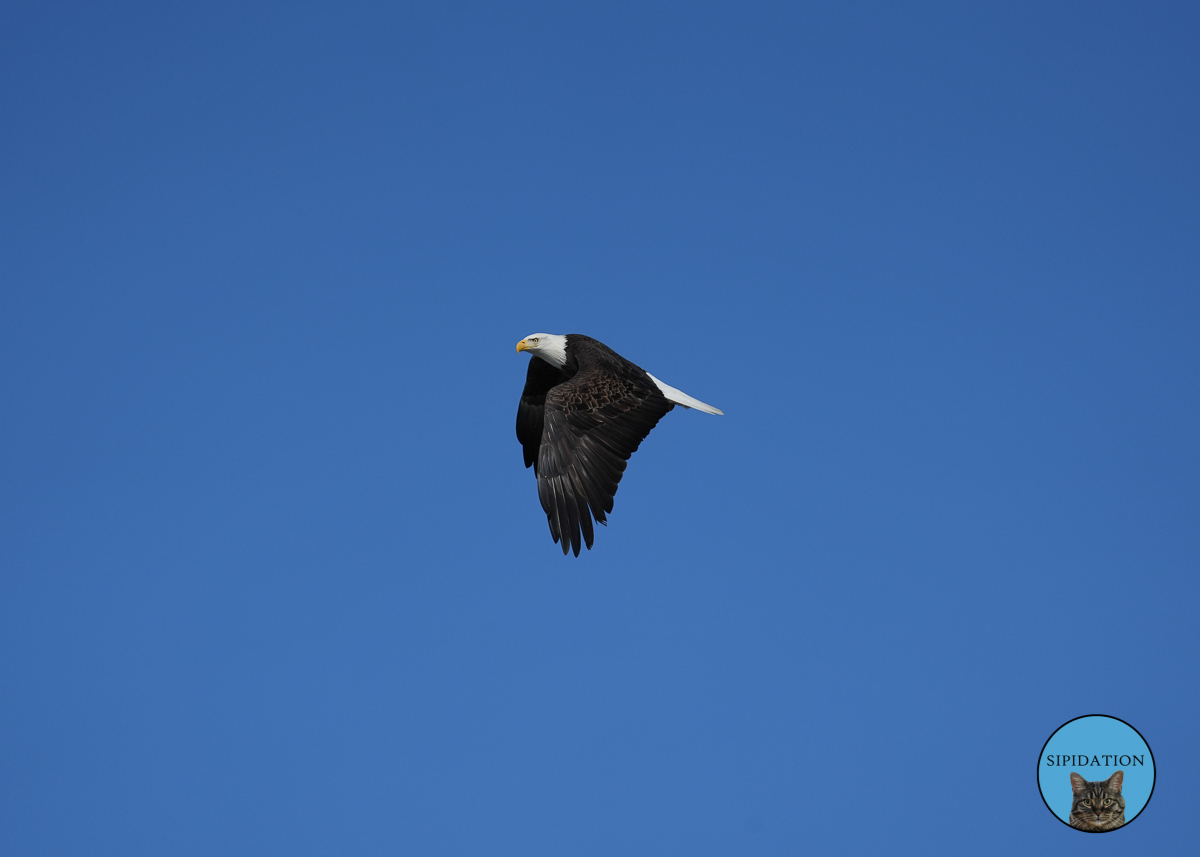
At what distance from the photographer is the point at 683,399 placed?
35.5 feet

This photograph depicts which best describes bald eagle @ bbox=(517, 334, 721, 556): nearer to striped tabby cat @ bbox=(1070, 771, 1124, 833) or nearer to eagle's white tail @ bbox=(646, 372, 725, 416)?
eagle's white tail @ bbox=(646, 372, 725, 416)

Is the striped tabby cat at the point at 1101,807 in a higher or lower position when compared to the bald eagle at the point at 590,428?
lower

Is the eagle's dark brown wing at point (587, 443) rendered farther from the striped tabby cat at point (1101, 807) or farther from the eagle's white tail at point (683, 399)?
the striped tabby cat at point (1101, 807)

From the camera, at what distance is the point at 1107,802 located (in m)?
9.00

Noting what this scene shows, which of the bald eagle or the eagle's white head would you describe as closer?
the bald eagle

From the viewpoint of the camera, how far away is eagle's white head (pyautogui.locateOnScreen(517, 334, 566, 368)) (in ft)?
37.5

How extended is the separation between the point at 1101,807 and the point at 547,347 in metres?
7.93

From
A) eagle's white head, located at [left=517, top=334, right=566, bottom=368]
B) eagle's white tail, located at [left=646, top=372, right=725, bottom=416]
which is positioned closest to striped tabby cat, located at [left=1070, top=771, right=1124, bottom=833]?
eagle's white tail, located at [left=646, top=372, right=725, bottom=416]

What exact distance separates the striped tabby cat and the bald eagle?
5568 mm

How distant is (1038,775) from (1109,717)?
103cm

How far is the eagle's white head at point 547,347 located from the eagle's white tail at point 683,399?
4.03 feet

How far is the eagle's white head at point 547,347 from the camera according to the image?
37.5 ft

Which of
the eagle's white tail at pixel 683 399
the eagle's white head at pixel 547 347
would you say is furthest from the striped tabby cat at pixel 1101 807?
the eagle's white head at pixel 547 347

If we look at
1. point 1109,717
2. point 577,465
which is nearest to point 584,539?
point 577,465
